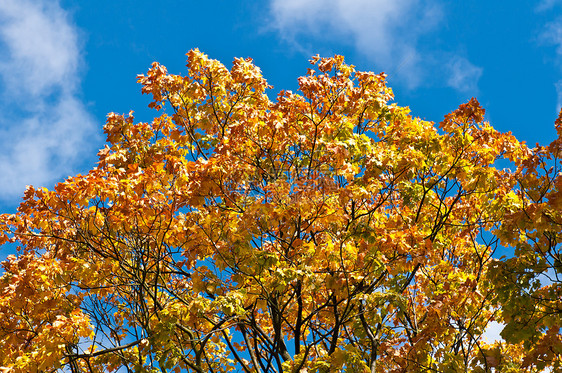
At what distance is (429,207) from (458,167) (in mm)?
1480

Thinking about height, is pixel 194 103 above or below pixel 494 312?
above

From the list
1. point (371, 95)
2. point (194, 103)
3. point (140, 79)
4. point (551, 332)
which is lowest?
point (551, 332)

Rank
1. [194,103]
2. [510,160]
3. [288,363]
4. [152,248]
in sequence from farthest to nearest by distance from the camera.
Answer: [194,103]
[510,160]
[152,248]
[288,363]

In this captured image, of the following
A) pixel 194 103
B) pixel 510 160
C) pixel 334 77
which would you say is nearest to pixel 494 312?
pixel 510 160

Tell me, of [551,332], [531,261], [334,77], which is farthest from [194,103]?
[551,332]

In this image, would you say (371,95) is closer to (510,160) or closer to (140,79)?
(510,160)

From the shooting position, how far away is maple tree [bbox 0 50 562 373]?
802 cm

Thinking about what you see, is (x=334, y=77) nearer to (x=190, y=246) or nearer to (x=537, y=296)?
(x=190, y=246)

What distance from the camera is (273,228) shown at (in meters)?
8.76

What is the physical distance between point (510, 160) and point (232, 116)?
5642 mm

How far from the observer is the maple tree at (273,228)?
802cm

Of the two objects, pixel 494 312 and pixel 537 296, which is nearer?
pixel 537 296

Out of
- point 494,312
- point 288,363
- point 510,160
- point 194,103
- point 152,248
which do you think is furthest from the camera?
point 494,312

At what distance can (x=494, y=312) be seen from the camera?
1159 cm
